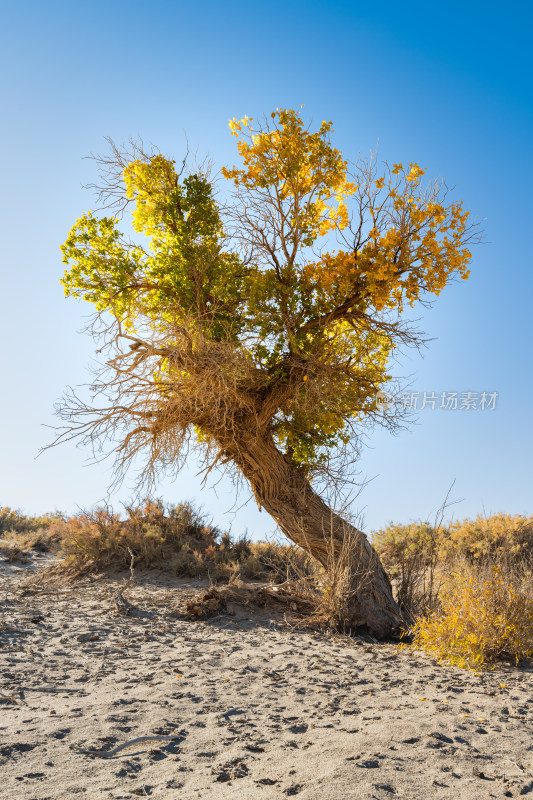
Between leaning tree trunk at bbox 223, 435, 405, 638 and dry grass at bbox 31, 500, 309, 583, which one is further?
dry grass at bbox 31, 500, 309, 583

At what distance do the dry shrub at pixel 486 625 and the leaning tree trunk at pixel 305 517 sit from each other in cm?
242

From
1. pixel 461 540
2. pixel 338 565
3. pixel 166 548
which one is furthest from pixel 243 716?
pixel 461 540

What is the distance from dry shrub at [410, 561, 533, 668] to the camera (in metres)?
7.05

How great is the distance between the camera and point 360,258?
9891mm

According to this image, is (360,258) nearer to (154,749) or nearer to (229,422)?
(229,422)

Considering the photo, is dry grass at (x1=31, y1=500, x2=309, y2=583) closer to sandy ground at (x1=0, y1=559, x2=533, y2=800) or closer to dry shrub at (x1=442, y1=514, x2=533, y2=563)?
sandy ground at (x1=0, y1=559, x2=533, y2=800)

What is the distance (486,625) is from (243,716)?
143 inches

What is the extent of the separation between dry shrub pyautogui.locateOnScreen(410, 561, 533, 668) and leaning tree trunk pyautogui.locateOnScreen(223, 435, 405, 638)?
2416 mm

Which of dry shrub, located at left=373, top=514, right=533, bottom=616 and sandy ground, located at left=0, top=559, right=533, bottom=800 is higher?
dry shrub, located at left=373, top=514, right=533, bottom=616

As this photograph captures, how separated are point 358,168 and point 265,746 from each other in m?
9.36

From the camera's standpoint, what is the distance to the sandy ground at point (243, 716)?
3635mm

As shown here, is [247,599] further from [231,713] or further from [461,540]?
[461,540]

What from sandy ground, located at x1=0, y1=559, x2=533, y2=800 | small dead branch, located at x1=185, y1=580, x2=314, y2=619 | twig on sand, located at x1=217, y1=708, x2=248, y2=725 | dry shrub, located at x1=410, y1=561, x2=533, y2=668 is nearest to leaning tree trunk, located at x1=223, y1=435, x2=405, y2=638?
small dead branch, located at x1=185, y1=580, x2=314, y2=619

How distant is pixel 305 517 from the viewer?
1053cm
